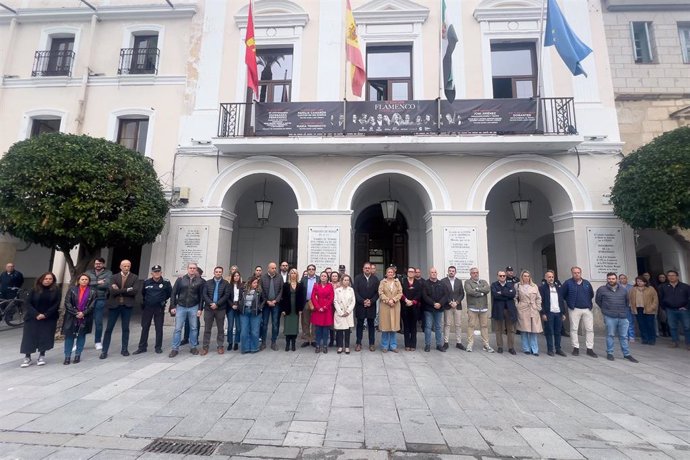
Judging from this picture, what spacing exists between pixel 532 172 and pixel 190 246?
993 cm

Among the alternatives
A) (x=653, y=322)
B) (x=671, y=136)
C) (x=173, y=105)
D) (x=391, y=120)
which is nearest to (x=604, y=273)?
(x=653, y=322)

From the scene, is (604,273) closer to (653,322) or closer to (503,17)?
(653,322)

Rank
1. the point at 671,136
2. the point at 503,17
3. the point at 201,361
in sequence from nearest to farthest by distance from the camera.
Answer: the point at 201,361, the point at 671,136, the point at 503,17

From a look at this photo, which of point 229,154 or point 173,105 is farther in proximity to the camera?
point 173,105

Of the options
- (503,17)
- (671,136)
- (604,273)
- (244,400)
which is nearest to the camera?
(244,400)

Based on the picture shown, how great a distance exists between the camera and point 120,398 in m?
4.64

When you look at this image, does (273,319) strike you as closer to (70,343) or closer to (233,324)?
(233,324)

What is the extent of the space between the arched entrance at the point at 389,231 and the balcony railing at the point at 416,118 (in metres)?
2.50

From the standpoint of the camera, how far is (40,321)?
20.7 feet

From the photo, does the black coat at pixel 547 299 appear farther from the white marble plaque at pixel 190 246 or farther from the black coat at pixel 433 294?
the white marble plaque at pixel 190 246

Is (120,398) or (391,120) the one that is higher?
(391,120)

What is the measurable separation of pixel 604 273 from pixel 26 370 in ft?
42.1

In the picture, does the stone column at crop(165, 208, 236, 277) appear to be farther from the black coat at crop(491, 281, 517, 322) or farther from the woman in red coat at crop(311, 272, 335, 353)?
the black coat at crop(491, 281, 517, 322)

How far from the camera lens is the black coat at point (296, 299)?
736 centimetres
